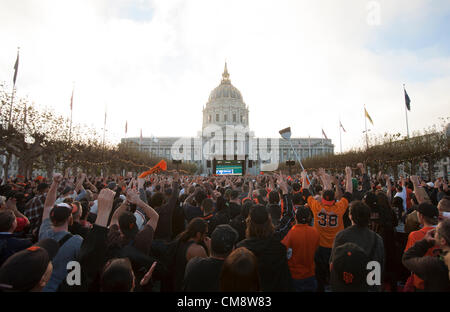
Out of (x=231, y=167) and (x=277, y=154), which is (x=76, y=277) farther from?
(x=277, y=154)

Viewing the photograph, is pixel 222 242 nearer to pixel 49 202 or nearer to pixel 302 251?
pixel 302 251

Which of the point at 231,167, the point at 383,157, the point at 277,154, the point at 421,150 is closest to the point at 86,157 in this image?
the point at 231,167

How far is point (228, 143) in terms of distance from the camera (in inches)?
3816

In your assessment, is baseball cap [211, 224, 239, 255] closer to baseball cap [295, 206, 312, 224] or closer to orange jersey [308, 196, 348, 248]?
baseball cap [295, 206, 312, 224]

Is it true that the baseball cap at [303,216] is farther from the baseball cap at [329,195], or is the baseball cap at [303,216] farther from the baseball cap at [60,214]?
the baseball cap at [60,214]

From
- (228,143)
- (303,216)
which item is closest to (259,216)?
(303,216)

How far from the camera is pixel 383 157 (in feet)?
104

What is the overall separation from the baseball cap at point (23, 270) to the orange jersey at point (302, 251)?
9.28ft

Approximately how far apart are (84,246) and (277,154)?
329ft

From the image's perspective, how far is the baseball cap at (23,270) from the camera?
6.25 feet

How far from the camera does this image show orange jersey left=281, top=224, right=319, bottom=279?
3.60m

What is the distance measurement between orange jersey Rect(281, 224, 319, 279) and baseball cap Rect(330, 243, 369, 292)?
1073 millimetres

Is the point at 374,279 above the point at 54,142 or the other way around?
the other way around

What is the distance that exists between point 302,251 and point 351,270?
1226 millimetres
